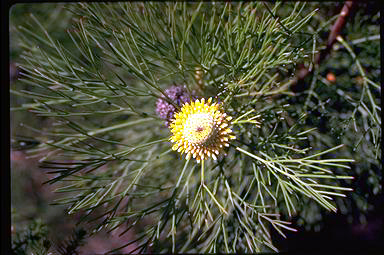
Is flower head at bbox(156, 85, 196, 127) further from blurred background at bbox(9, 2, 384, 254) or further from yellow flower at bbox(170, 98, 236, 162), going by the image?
blurred background at bbox(9, 2, 384, 254)

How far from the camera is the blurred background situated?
37.5 inches

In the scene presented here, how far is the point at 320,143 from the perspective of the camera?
1.08 m

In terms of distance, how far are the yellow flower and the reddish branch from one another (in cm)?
35

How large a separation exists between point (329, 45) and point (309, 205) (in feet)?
1.45

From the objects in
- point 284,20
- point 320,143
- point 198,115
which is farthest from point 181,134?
point 320,143

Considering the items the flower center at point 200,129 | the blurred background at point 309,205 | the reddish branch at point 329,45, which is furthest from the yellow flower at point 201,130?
the reddish branch at point 329,45

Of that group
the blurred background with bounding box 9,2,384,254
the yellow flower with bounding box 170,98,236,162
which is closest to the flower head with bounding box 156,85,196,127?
the yellow flower with bounding box 170,98,236,162

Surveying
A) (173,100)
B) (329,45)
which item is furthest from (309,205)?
(173,100)

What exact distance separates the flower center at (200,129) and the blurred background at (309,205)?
A: 0.25 metres

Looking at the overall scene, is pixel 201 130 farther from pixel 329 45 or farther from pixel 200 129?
pixel 329 45

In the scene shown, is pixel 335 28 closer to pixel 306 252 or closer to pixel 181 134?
pixel 181 134

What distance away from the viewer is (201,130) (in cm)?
68

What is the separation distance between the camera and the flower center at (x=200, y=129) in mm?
677

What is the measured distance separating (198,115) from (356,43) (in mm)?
574
